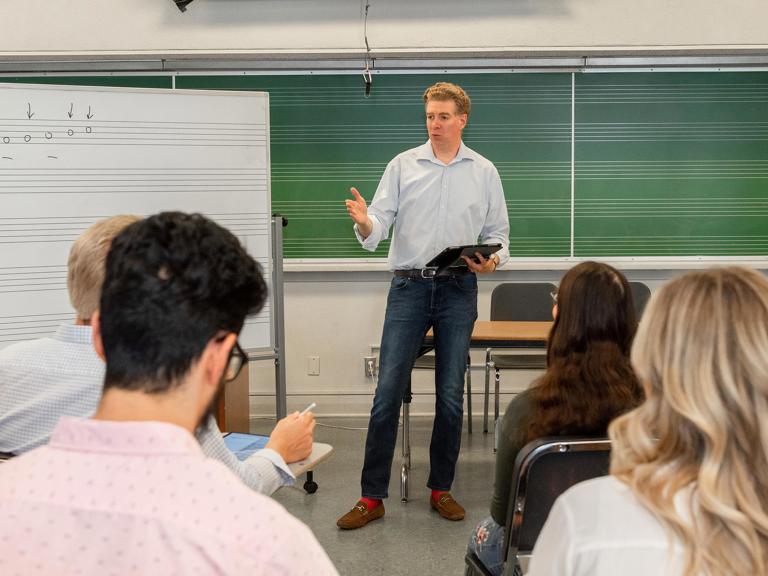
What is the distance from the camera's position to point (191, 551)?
70cm

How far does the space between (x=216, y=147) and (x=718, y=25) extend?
2.99 meters

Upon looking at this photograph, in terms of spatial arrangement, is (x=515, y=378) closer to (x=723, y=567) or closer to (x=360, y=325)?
(x=360, y=325)

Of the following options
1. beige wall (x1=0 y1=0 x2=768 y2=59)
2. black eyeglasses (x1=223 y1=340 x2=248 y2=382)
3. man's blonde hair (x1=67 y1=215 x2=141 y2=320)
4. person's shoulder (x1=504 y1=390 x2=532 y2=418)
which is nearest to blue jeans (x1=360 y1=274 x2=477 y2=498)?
person's shoulder (x1=504 y1=390 x2=532 y2=418)

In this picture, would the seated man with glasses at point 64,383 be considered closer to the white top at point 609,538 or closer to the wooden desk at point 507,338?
the white top at point 609,538

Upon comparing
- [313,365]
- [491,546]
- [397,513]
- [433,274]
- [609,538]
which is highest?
[433,274]

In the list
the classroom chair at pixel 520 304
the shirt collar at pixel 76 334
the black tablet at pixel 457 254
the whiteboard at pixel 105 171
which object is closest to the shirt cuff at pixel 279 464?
the shirt collar at pixel 76 334

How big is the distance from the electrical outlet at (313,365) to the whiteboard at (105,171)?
1426 mm

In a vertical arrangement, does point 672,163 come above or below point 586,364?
above

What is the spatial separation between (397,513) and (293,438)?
178 centimetres

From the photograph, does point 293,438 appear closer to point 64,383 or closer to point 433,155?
point 64,383

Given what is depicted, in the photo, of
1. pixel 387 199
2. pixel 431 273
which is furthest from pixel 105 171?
pixel 431 273

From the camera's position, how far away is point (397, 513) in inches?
127

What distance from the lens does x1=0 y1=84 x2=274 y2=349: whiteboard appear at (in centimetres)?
304

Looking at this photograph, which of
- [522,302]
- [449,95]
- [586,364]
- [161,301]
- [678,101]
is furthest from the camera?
[678,101]
